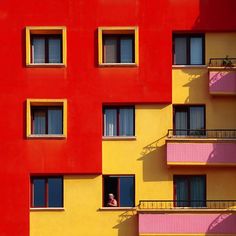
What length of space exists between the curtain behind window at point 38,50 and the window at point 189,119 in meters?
6.49

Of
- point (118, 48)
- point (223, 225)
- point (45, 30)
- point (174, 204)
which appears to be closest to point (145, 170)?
point (174, 204)

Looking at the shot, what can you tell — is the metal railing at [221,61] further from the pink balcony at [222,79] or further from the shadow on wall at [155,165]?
the shadow on wall at [155,165]

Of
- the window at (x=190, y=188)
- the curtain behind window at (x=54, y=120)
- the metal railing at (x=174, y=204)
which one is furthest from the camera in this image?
the curtain behind window at (x=54, y=120)

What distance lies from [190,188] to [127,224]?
328 centimetres

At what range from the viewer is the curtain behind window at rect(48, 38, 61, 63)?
4819 centimetres

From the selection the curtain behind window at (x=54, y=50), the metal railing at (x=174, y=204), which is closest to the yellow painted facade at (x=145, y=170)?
the metal railing at (x=174, y=204)

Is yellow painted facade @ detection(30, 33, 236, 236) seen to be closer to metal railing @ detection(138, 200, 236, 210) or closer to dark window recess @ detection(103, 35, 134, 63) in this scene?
metal railing @ detection(138, 200, 236, 210)

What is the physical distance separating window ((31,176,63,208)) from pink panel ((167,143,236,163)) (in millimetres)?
5093

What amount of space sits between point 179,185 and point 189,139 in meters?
2.27

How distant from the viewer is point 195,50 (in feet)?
159

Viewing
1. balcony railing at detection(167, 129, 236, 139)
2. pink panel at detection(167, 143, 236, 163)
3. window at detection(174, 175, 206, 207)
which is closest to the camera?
pink panel at detection(167, 143, 236, 163)

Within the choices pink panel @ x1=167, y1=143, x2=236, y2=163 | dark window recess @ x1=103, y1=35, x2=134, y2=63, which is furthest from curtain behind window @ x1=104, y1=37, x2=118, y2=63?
pink panel @ x1=167, y1=143, x2=236, y2=163

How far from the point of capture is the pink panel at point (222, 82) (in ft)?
155

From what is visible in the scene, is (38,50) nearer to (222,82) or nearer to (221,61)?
(221,61)
